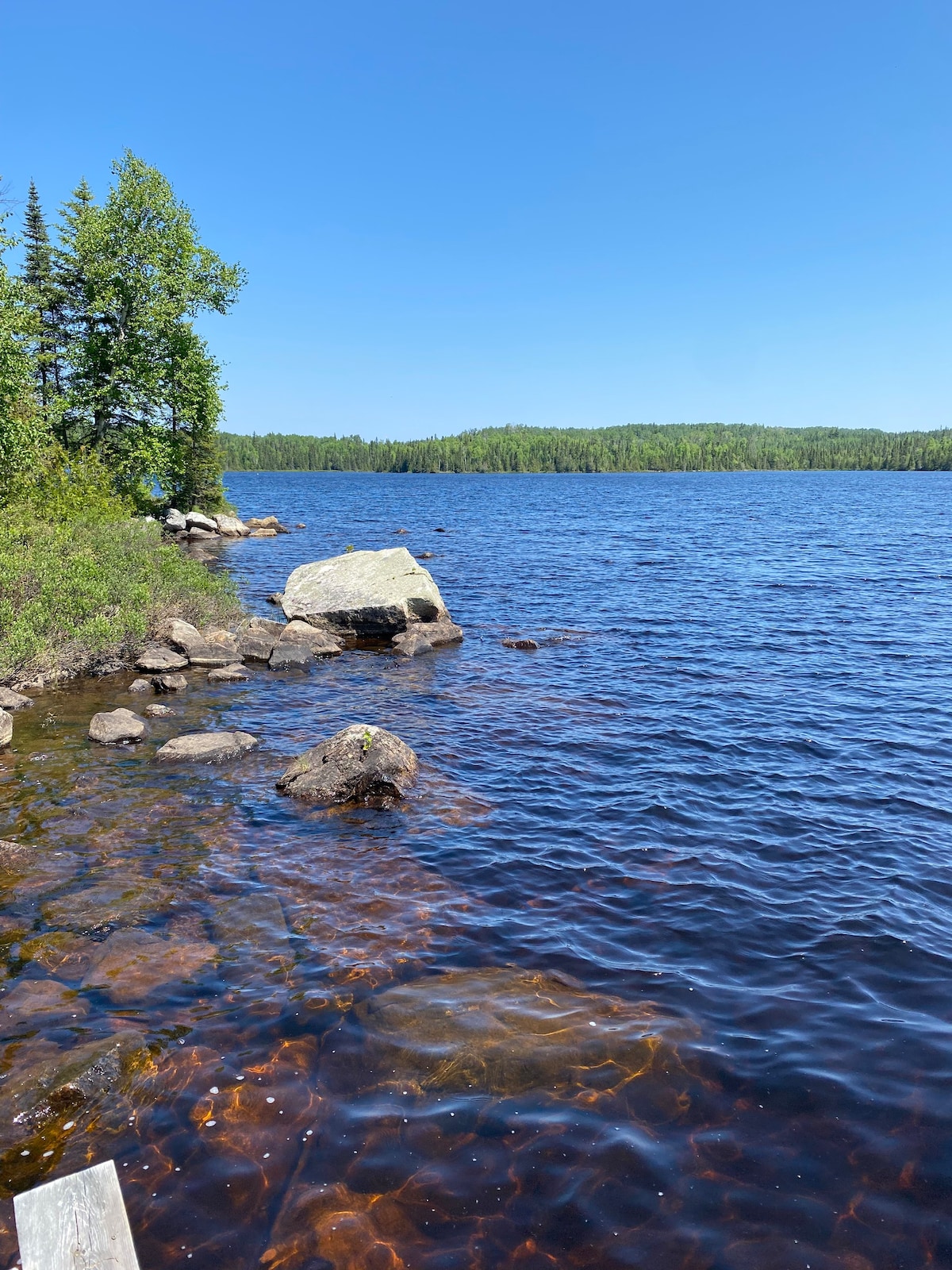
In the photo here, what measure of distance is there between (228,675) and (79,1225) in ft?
59.1

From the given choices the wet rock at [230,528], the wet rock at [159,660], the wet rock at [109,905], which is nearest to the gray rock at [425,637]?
the wet rock at [159,660]

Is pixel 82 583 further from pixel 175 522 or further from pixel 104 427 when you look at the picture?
pixel 175 522

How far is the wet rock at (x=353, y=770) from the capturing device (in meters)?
12.9

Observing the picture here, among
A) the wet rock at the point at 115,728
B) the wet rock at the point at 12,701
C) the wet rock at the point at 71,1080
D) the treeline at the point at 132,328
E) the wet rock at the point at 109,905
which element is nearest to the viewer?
the wet rock at the point at 71,1080

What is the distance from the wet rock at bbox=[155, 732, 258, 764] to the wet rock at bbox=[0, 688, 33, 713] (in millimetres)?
4474

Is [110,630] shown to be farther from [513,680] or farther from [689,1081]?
[689,1081]

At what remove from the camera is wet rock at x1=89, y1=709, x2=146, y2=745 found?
595 inches

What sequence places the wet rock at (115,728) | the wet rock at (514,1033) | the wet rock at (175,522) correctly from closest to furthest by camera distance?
the wet rock at (514,1033) → the wet rock at (115,728) → the wet rock at (175,522)

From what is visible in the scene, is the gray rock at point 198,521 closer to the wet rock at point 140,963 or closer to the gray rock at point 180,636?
the gray rock at point 180,636

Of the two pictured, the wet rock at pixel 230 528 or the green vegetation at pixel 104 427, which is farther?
the wet rock at pixel 230 528

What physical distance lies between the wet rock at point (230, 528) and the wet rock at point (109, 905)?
47.5 meters

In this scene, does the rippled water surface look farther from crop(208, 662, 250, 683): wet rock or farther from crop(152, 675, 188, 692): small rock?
crop(208, 662, 250, 683): wet rock

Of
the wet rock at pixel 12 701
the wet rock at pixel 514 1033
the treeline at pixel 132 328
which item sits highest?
the treeline at pixel 132 328

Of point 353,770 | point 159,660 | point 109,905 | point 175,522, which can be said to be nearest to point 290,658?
point 159,660
